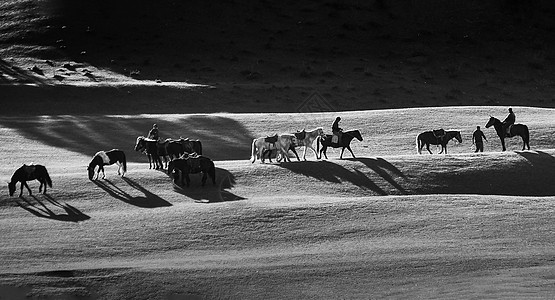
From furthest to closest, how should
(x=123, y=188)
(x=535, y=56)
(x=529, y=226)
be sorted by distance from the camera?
1. (x=535, y=56)
2. (x=123, y=188)
3. (x=529, y=226)

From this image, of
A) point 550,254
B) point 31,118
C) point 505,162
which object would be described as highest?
point 31,118

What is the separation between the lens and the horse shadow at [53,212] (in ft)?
109

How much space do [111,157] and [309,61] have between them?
4691 centimetres

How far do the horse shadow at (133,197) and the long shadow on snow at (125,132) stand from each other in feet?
27.4

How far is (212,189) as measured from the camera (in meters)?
36.4

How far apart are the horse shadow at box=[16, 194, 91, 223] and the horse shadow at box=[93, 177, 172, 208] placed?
1.96 meters

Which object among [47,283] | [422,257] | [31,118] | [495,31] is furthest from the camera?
[495,31]

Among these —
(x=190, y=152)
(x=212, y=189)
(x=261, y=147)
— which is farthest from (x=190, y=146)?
(x=212, y=189)

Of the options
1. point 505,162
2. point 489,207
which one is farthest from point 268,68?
point 489,207

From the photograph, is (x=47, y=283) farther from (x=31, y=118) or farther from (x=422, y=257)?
(x=31, y=118)

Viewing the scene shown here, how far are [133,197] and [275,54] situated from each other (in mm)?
50849

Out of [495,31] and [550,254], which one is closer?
[550,254]

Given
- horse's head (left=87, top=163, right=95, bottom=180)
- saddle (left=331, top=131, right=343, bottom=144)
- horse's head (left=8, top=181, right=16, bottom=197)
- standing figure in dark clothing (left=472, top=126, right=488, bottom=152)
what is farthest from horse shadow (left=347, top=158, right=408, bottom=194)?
horse's head (left=8, top=181, right=16, bottom=197)

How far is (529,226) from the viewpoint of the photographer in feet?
106
